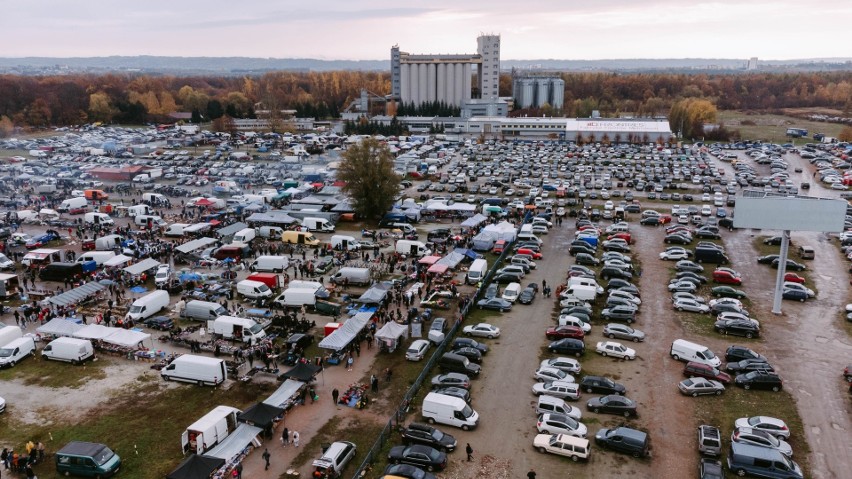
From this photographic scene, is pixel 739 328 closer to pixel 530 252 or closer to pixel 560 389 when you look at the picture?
pixel 560 389

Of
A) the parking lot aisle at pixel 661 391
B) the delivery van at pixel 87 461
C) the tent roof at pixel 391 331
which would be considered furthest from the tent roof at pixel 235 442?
the parking lot aisle at pixel 661 391

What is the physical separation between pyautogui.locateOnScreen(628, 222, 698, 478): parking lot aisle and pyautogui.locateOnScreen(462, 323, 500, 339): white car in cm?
443

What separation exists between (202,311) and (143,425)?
6.55 metres

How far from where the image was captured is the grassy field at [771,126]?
7406 centimetres

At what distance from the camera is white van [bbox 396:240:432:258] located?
27.4 meters

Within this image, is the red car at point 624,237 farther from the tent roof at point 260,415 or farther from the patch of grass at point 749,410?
the tent roof at point 260,415

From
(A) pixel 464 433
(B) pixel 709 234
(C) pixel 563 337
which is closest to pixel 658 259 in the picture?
(B) pixel 709 234

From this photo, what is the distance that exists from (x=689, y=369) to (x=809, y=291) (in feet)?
31.7

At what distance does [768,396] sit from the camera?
15.3m

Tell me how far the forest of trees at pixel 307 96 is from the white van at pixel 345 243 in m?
63.3

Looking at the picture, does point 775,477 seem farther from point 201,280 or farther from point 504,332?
point 201,280

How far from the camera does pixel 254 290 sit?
2241cm

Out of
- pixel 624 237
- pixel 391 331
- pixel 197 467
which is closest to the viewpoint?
pixel 197 467

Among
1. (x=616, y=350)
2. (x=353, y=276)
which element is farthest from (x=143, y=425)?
(x=616, y=350)
